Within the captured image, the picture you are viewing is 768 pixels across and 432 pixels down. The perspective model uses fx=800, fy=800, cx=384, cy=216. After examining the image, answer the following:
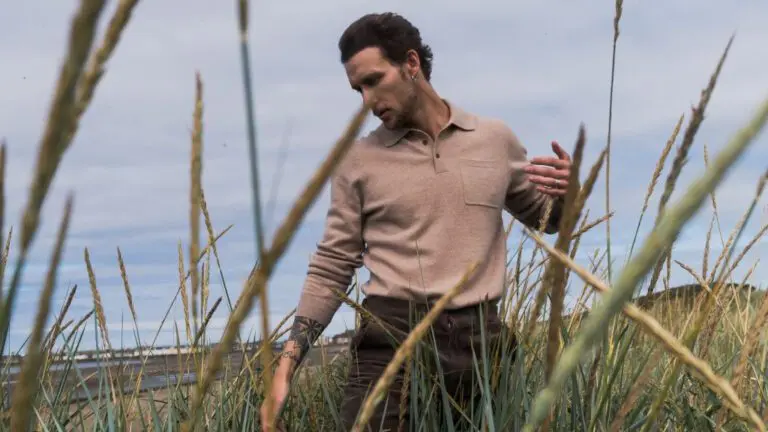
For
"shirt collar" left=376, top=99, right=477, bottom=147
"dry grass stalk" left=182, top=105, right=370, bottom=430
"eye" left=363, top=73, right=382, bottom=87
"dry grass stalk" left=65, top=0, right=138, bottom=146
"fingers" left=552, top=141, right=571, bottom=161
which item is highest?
"eye" left=363, top=73, right=382, bottom=87

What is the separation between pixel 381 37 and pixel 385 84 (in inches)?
9.0

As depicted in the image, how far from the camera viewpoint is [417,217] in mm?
2568

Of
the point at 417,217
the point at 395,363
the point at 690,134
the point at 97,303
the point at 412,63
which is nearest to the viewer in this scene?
the point at 395,363

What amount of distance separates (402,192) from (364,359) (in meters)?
0.55

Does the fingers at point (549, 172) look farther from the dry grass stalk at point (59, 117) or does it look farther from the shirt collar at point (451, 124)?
the dry grass stalk at point (59, 117)

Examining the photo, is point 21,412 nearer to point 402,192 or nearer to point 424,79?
point 402,192

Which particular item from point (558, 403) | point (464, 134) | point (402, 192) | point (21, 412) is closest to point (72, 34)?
point (21, 412)

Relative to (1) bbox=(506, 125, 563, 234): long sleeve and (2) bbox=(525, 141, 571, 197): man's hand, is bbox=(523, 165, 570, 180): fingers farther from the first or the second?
(1) bbox=(506, 125, 563, 234): long sleeve

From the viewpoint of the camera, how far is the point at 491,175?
2.65 metres

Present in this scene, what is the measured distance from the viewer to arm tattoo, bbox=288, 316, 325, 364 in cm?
235

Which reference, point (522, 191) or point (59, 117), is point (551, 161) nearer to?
point (522, 191)

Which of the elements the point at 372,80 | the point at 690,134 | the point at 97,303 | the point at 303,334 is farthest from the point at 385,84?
the point at 690,134

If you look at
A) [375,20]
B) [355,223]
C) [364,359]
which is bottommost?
[364,359]

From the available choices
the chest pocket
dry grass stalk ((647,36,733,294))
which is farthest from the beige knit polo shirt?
dry grass stalk ((647,36,733,294))
